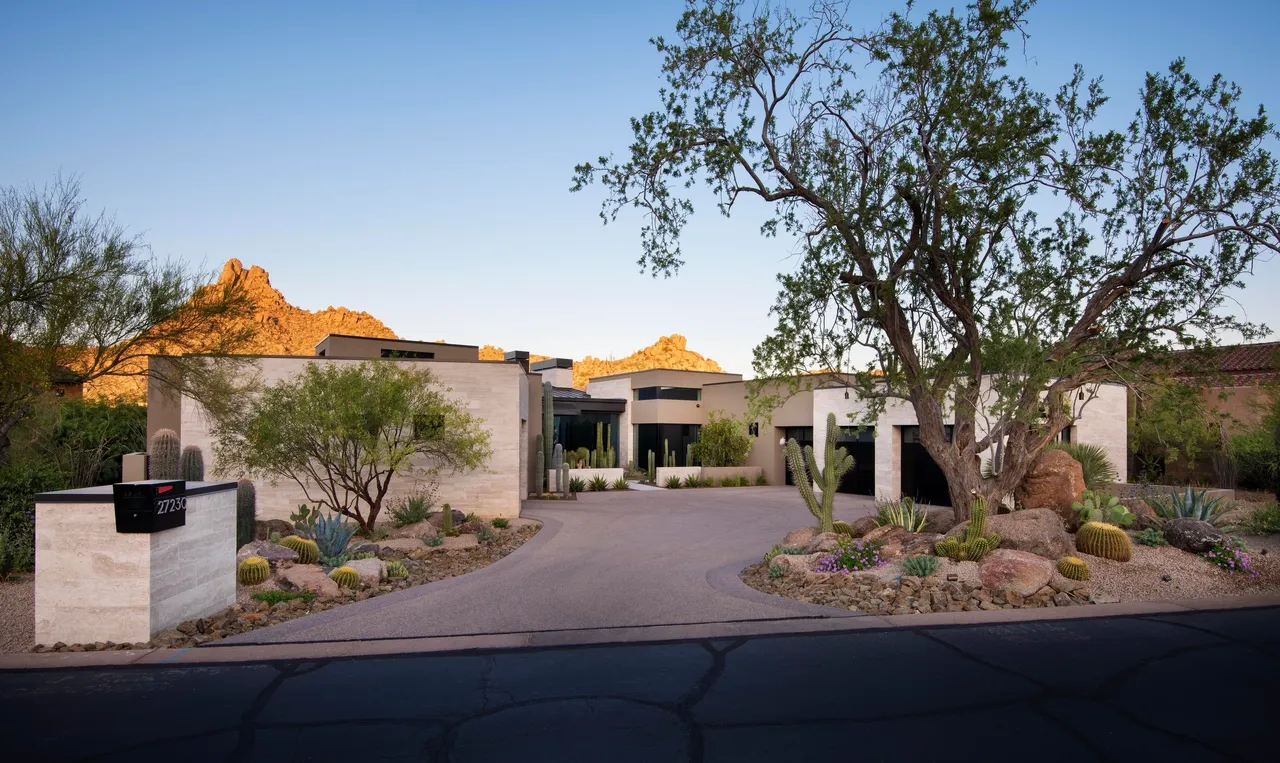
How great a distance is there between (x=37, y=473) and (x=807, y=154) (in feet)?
39.0

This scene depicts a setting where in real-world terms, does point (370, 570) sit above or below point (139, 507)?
below

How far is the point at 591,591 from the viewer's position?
9.97 metres

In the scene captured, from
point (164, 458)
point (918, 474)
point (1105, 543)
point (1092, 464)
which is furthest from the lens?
point (918, 474)

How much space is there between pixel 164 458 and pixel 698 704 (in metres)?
13.2

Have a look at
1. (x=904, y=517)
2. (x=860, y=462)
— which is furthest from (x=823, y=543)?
(x=860, y=462)

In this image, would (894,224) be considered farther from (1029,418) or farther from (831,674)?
(831,674)

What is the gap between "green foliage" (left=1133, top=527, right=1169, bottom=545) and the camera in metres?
11.3

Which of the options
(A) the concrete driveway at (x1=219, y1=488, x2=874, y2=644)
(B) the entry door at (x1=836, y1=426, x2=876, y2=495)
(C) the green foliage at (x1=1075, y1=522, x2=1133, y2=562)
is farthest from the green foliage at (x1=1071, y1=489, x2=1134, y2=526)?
(B) the entry door at (x1=836, y1=426, x2=876, y2=495)

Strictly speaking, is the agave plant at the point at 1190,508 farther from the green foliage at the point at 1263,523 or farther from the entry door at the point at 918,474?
the entry door at the point at 918,474

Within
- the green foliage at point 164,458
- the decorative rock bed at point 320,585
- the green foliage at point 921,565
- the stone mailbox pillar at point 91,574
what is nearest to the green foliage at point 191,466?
the green foliage at point 164,458

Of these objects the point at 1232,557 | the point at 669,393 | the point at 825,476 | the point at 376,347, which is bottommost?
the point at 1232,557

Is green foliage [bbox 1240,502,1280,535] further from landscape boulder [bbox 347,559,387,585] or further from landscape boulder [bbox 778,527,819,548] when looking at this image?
landscape boulder [bbox 347,559,387,585]

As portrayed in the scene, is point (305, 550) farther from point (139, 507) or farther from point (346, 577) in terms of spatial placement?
point (139, 507)

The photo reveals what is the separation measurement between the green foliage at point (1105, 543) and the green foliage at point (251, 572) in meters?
10.7
